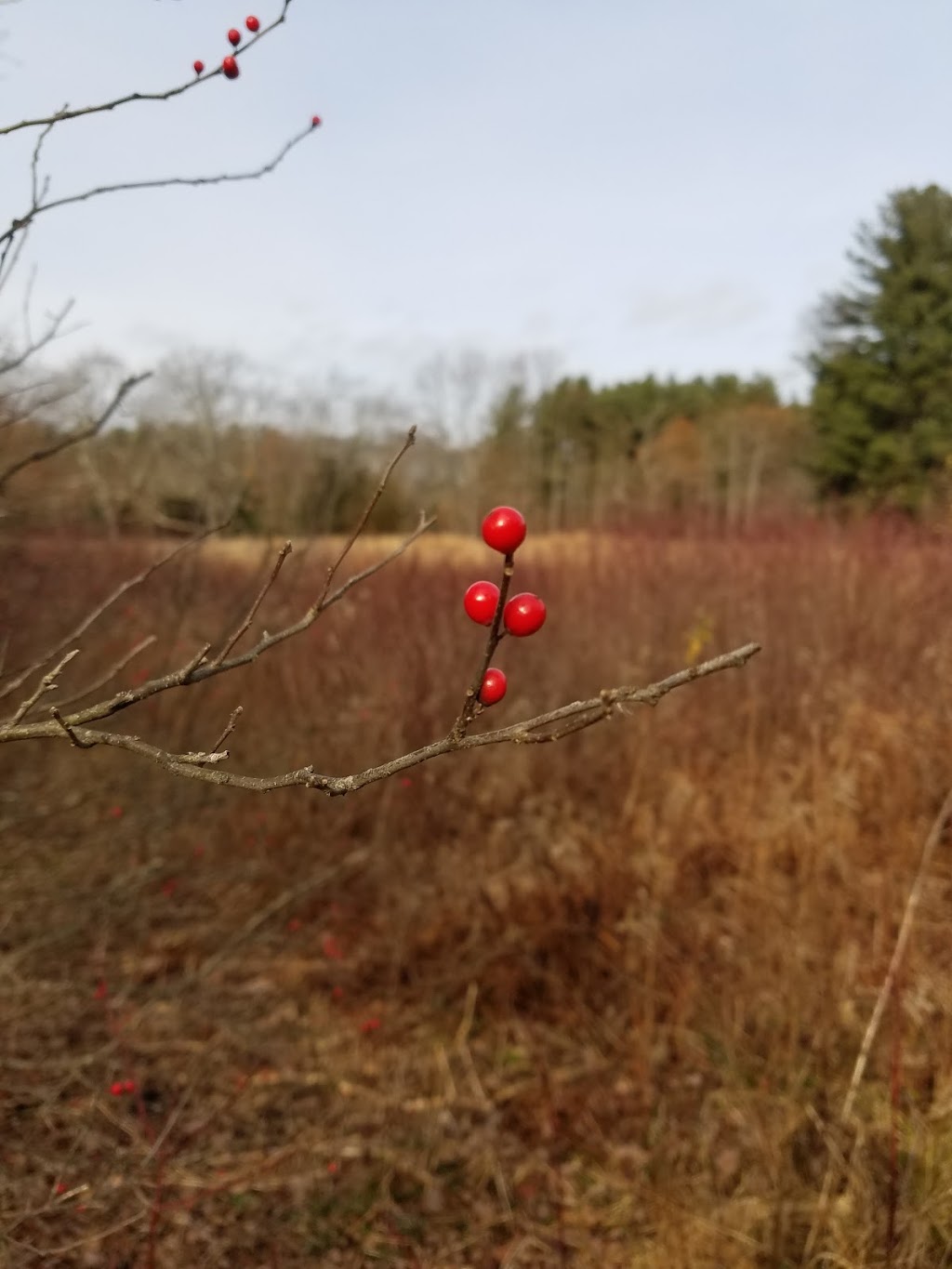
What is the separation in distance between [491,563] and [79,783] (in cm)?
399

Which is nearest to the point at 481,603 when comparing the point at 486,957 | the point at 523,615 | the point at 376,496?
the point at 523,615

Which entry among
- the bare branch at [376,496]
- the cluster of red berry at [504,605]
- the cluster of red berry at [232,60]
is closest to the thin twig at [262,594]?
the bare branch at [376,496]

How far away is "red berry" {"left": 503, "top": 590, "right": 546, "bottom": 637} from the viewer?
24.8 inches

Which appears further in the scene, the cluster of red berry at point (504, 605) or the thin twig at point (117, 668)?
the thin twig at point (117, 668)

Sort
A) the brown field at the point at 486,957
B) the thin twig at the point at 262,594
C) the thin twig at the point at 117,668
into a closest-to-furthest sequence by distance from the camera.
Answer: the thin twig at the point at 262,594 → the thin twig at the point at 117,668 → the brown field at the point at 486,957

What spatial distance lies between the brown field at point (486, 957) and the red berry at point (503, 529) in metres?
1.51

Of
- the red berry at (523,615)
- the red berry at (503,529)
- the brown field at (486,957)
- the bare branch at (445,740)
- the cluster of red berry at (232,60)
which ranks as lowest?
the brown field at (486,957)

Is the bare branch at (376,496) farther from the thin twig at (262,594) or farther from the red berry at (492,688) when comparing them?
the red berry at (492,688)

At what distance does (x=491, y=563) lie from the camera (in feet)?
25.1

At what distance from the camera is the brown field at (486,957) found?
2426mm

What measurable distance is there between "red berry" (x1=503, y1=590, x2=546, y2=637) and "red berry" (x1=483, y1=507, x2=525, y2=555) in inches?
1.8

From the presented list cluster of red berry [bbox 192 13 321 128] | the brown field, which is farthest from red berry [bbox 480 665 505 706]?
the brown field

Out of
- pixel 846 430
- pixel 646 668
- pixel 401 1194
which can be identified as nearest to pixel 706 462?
pixel 846 430

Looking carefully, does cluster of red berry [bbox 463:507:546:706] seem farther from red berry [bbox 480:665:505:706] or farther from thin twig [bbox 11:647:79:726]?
thin twig [bbox 11:647:79:726]
